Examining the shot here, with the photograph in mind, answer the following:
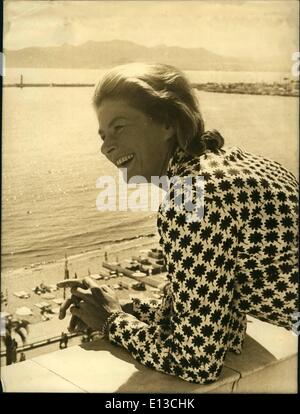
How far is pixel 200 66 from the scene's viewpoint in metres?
2.41

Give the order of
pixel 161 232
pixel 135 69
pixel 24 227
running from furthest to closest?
1. pixel 24 227
2. pixel 135 69
3. pixel 161 232

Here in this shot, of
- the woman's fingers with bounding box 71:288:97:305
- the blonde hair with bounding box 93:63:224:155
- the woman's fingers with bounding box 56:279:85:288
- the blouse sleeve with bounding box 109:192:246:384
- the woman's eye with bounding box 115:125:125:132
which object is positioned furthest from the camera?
the woman's fingers with bounding box 56:279:85:288

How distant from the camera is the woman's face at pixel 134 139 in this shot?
2.05 meters

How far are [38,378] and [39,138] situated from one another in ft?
3.45

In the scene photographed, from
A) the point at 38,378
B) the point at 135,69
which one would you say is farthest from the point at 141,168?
the point at 38,378

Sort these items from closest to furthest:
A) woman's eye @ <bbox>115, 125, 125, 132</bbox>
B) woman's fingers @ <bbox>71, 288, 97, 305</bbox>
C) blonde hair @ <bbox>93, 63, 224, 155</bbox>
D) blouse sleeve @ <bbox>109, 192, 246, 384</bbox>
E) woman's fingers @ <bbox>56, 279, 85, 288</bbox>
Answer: blouse sleeve @ <bbox>109, 192, 246, 384</bbox>
blonde hair @ <bbox>93, 63, 224, 155</bbox>
woman's eye @ <bbox>115, 125, 125, 132</bbox>
woman's fingers @ <bbox>71, 288, 97, 305</bbox>
woman's fingers @ <bbox>56, 279, 85, 288</bbox>

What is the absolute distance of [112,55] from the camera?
2.43 metres

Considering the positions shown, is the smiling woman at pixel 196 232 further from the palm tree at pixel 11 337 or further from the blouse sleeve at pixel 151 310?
the palm tree at pixel 11 337

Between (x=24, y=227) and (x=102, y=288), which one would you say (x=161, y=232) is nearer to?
(x=102, y=288)

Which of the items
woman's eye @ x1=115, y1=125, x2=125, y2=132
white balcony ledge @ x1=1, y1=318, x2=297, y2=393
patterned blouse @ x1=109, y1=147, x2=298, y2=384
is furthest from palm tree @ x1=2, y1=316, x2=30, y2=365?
woman's eye @ x1=115, y1=125, x2=125, y2=132

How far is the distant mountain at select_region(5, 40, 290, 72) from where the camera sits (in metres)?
2.42

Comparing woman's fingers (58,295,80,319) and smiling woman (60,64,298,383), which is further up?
smiling woman (60,64,298,383)
